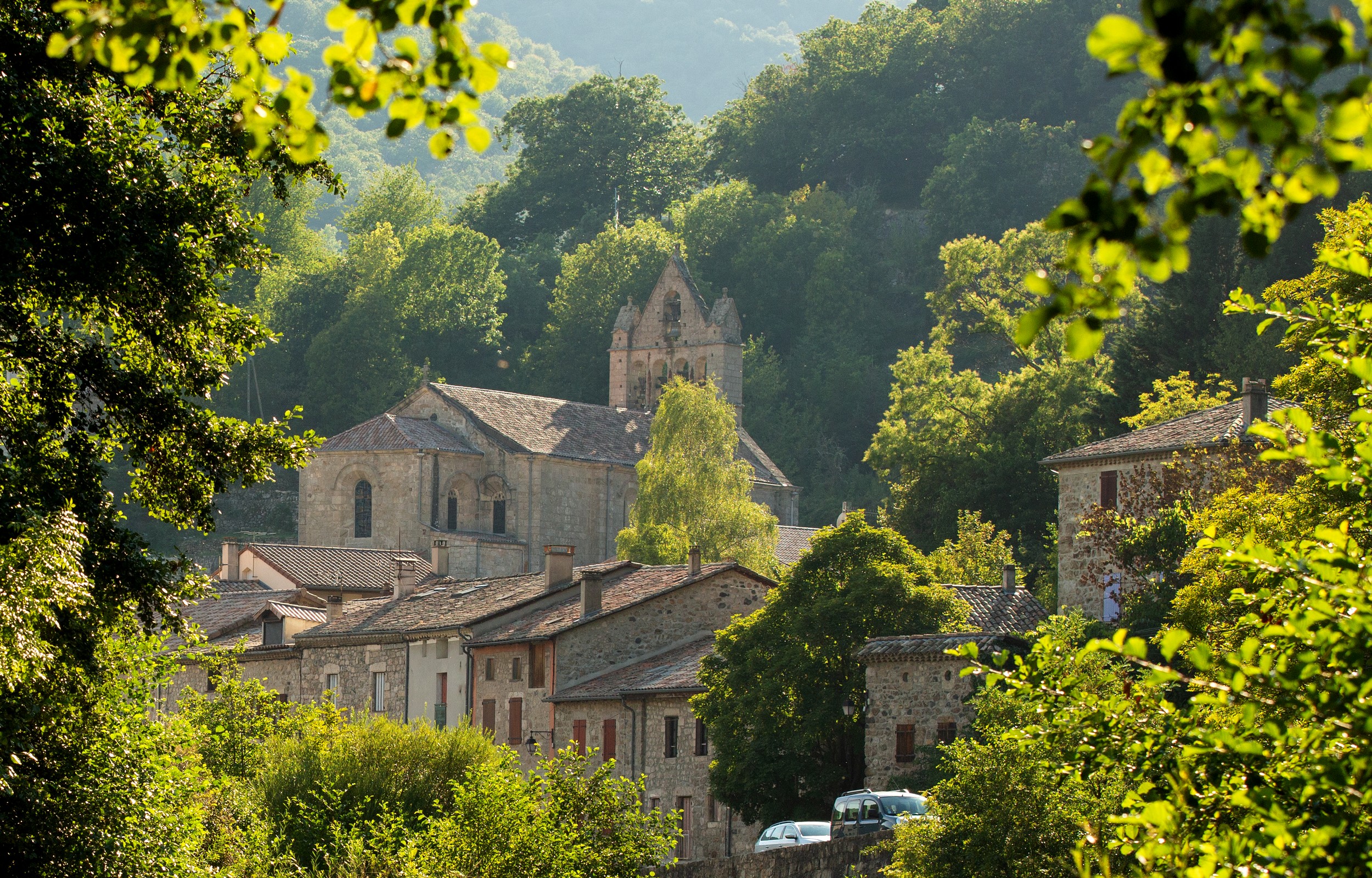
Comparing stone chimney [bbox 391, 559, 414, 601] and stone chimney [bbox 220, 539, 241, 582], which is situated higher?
stone chimney [bbox 220, 539, 241, 582]

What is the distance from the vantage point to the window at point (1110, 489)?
3841 centimetres

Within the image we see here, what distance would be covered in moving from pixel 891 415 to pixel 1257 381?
83.1 feet

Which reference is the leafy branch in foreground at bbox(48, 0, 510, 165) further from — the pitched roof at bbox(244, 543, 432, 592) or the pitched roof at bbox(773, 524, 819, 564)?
the pitched roof at bbox(773, 524, 819, 564)

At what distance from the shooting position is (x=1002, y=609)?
37344 millimetres

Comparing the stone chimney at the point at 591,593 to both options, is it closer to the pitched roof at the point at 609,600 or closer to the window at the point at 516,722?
the pitched roof at the point at 609,600

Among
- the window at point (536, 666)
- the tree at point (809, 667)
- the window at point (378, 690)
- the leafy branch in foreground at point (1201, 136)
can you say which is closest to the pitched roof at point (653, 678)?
the window at point (536, 666)

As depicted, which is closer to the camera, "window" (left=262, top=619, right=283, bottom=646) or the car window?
the car window

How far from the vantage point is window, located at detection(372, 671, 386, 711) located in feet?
146

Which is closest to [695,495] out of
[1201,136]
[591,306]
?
[591,306]

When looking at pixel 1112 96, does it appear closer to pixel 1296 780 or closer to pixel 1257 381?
pixel 1257 381

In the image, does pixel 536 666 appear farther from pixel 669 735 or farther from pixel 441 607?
pixel 441 607

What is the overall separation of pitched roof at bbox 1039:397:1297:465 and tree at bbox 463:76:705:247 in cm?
6965

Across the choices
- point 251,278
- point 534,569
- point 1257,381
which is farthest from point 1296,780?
point 251,278

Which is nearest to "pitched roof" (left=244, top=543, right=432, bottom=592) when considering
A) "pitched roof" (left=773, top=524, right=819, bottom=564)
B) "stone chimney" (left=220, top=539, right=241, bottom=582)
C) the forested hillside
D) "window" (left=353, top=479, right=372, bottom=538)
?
"stone chimney" (left=220, top=539, right=241, bottom=582)
